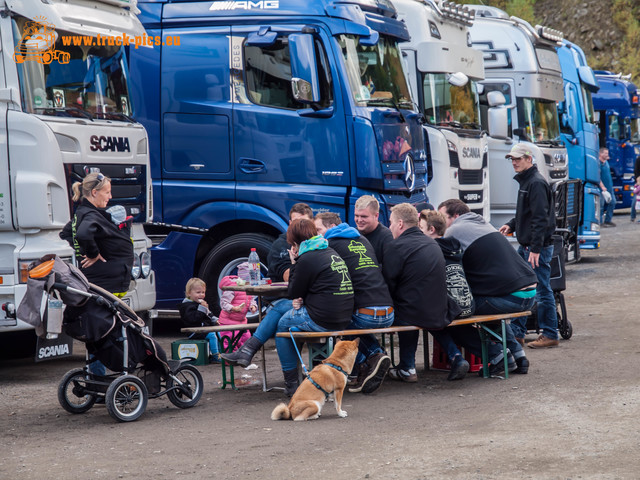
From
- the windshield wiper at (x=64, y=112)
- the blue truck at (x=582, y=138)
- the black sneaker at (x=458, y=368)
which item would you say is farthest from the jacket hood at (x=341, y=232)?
the blue truck at (x=582, y=138)

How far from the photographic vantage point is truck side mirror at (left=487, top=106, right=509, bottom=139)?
15141mm

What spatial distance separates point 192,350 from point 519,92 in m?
8.78

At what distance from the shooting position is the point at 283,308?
8.18 m

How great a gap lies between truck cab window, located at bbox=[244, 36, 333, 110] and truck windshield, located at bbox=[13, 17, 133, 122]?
159 centimetres

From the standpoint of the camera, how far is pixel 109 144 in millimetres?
9305

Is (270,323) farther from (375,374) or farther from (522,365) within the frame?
(522,365)

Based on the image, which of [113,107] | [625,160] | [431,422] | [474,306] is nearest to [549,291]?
[474,306]

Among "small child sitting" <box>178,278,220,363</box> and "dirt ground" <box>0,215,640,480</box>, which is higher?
"small child sitting" <box>178,278,220,363</box>

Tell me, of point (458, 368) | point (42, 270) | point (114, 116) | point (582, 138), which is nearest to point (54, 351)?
point (42, 270)

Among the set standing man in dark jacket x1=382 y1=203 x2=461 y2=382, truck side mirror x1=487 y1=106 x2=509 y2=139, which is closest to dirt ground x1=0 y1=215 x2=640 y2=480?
standing man in dark jacket x1=382 y1=203 x2=461 y2=382

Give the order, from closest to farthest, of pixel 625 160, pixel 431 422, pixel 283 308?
pixel 431 422 → pixel 283 308 → pixel 625 160

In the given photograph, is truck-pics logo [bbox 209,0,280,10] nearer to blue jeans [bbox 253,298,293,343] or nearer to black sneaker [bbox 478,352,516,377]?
blue jeans [bbox 253,298,293,343]

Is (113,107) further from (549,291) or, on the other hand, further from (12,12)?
(549,291)

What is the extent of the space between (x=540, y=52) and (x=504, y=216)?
2.90m
